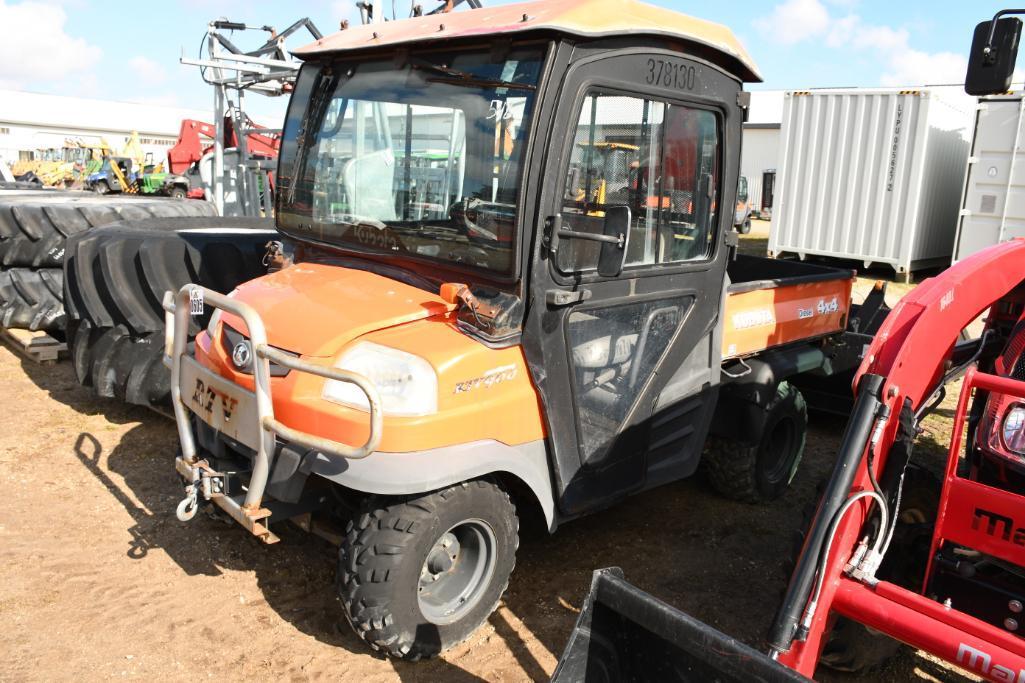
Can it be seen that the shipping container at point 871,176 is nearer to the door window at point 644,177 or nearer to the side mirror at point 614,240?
the door window at point 644,177

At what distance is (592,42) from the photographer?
111 inches

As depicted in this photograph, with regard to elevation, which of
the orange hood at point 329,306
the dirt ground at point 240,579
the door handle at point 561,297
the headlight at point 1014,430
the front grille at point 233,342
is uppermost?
the door handle at point 561,297

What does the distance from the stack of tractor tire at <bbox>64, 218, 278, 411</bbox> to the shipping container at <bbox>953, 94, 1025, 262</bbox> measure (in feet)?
34.2

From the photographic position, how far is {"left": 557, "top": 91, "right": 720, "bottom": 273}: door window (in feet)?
9.65

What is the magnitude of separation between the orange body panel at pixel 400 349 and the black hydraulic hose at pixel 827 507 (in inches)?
43.1

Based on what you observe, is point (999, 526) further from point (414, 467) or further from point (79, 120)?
point (79, 120)

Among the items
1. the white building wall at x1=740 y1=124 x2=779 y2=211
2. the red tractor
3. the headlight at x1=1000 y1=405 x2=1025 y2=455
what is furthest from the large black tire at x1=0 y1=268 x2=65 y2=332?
the white building wall at x1=740 y1=124 x2=779 y2=211

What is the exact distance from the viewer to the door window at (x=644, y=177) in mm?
2942

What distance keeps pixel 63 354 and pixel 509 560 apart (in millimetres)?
5213

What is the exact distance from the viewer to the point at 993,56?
3205 millimetres

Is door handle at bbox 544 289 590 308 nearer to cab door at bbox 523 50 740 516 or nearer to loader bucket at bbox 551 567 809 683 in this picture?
cab door at bbox 523 50 740 516

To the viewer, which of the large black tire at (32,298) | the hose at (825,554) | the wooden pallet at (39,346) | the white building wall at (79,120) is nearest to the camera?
the hose at (825,554)

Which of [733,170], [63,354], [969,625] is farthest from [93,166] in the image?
[969,625]

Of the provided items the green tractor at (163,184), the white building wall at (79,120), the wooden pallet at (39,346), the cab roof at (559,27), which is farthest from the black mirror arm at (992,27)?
the white building wall at (79,120)
